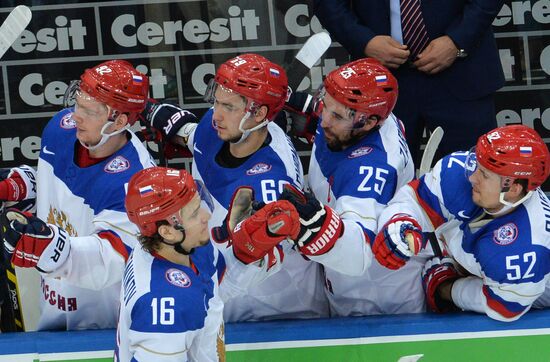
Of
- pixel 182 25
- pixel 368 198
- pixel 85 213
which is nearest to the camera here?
pixel 368 198

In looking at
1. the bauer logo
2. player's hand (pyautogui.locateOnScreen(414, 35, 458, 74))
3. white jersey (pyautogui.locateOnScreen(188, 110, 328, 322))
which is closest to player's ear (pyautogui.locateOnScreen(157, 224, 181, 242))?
white jersey (pyautogui.locateOnScreen(188, 110, 328, 322))

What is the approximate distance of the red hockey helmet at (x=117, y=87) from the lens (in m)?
3.74

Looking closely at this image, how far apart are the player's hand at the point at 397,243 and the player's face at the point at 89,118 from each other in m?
0.96

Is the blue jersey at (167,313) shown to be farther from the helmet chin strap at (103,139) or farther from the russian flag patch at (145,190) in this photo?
the helmet chin strap at (103,139)

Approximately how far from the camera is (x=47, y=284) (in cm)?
376

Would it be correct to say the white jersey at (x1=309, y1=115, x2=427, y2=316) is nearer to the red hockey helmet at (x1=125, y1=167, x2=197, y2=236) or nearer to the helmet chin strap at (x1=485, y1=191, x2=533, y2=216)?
the helmet chin strap at (x1=485, y1=191, x2=533, y2=216)

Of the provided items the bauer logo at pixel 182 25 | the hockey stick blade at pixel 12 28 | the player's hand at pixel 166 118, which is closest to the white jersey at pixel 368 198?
the player's hand at pixel 166 118

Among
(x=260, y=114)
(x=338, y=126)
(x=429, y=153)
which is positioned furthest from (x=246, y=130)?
(x=429, y=153)

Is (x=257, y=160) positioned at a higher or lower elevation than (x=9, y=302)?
higher

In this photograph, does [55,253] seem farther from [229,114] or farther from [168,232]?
[229,114]

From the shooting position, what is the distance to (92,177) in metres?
3.67

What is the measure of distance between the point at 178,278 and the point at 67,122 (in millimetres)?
1127

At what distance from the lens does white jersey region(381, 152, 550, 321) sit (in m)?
3.42

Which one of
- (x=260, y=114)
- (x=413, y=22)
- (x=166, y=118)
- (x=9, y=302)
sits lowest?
(x=9, y=302)
